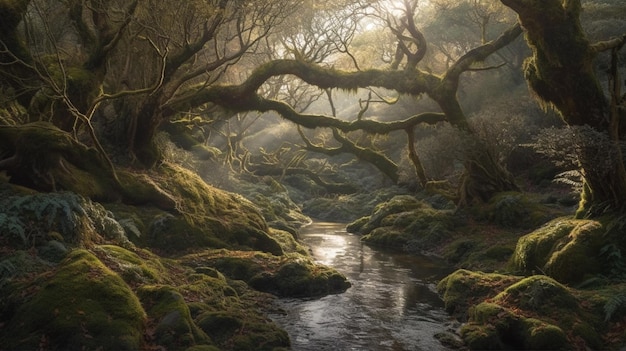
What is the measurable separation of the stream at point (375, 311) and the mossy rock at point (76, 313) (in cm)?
327

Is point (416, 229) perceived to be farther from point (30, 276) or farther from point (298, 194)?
point (298, 194)

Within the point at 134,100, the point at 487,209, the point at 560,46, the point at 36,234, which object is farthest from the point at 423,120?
the point at 36,234

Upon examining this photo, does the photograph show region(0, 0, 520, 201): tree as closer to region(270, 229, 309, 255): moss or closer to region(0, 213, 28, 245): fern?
region(0, 213, 28, 245): fern

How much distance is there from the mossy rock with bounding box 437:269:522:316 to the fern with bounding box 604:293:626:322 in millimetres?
2728

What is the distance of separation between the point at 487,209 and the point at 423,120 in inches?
233

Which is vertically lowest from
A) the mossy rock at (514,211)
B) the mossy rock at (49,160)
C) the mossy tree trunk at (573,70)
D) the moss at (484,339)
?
the moss at (484,339)

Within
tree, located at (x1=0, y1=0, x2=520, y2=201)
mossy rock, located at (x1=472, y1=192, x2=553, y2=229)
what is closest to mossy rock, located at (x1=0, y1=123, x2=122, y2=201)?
tree, located at (x1=0, y1=0, x2=520, y2=201)

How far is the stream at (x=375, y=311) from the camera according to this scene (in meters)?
10.2

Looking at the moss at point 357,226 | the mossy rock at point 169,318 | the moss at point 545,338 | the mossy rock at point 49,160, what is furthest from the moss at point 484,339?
the moss at point 357,226

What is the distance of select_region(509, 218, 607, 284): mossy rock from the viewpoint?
12375 mm

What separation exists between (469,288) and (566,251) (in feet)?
8.47

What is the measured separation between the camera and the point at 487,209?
23031mm

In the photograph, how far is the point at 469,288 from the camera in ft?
43.7

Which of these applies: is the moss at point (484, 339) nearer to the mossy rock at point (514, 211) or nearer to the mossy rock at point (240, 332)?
the mossy rock at point (240, 332)
